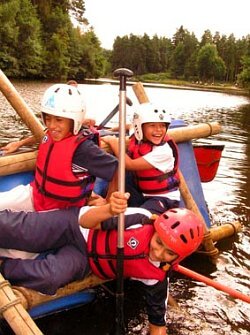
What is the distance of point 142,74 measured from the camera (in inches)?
5423

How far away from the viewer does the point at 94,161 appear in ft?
13.5

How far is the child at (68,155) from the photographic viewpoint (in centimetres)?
406

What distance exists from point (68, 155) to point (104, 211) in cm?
70

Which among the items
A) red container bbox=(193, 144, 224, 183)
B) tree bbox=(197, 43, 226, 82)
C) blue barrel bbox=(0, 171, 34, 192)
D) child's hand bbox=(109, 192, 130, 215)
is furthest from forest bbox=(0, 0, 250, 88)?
child's hand bbox=(109, 192, 130, 215)

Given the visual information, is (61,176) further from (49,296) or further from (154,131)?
(154,131)

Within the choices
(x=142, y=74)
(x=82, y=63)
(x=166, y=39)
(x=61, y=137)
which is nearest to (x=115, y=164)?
(x=61, y=137)

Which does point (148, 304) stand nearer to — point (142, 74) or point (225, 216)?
point (225, 216)

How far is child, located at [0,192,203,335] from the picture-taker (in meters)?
3.85

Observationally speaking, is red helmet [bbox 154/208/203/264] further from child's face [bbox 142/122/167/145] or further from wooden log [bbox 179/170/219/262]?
wooden log [bbox 179/170/219/262]

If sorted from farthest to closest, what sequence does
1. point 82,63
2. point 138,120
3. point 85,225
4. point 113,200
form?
point 82,63 < point 138,120 < point 85,225 < point 113,200

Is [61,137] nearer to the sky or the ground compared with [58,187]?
nearer to the sky

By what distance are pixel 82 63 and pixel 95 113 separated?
58.7 meters

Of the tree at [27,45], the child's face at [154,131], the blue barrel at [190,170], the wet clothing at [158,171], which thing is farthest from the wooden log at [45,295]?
the tree at [27,45]

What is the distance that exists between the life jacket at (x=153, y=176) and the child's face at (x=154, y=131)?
0.06 meters
